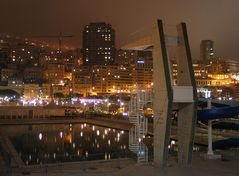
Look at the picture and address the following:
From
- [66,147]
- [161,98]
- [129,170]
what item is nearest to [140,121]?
[161,98]

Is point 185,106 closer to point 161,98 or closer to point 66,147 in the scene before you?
point 161,98

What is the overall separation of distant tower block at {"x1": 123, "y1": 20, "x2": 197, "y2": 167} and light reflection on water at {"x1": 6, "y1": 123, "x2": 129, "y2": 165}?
8.69 m

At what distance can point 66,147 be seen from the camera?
38000 millimetres

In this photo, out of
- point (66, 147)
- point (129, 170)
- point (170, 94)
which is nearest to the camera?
point (129, 170)

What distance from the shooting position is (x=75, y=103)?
359 feet

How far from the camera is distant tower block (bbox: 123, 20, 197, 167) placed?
2023cm

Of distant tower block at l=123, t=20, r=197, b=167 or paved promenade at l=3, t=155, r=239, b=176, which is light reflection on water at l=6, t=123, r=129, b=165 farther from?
distant tower block at l=123, t=20, r=197, b=167

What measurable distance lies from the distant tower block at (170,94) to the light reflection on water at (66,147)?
8695 mm

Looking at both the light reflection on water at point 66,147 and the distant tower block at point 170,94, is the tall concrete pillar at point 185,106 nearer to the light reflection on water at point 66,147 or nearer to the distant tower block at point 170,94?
the distant tower block at point 170,94

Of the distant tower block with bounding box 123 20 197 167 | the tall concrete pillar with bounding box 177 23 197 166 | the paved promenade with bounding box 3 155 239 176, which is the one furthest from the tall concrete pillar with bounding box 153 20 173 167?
the tall concrete pillar with bounding box 177 23 197 166

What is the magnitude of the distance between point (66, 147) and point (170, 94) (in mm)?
20330

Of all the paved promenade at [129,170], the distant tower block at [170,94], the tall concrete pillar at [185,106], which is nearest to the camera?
the paved promenade at [129,170]

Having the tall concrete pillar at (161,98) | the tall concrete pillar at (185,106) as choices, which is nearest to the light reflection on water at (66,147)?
the tall concrete pillar at (185,106)

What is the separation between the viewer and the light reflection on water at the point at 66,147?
3048 cm
